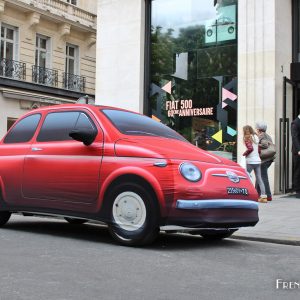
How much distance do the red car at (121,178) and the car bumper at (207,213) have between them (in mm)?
11

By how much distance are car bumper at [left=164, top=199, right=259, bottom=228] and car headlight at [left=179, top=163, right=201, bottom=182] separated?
28 cm

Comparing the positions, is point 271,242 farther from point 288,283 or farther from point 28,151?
point 28,151

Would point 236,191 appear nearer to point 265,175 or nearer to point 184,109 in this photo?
point 265,175

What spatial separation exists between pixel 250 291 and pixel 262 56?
9.49m

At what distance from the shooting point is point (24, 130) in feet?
25.2

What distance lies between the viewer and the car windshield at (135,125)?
6.82m

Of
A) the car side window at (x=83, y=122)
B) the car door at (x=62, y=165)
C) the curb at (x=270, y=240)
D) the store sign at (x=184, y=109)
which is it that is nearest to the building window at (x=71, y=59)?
the store sign at (x=184, y=109)

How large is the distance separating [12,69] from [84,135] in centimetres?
1937

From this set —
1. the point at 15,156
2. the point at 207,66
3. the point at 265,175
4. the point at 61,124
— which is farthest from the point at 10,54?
the point at 61,124

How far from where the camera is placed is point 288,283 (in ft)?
15.6

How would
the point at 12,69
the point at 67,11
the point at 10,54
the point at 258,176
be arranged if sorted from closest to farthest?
the point at 258,176 → the point at 12,69 → the point at 10,54 → the point at 67,11

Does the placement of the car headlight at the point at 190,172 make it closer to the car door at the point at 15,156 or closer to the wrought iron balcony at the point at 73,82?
the car door at the point at 15,156

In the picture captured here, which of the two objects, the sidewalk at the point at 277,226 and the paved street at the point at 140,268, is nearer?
the paved street at the point at 140,268

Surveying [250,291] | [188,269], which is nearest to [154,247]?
[188,269]
